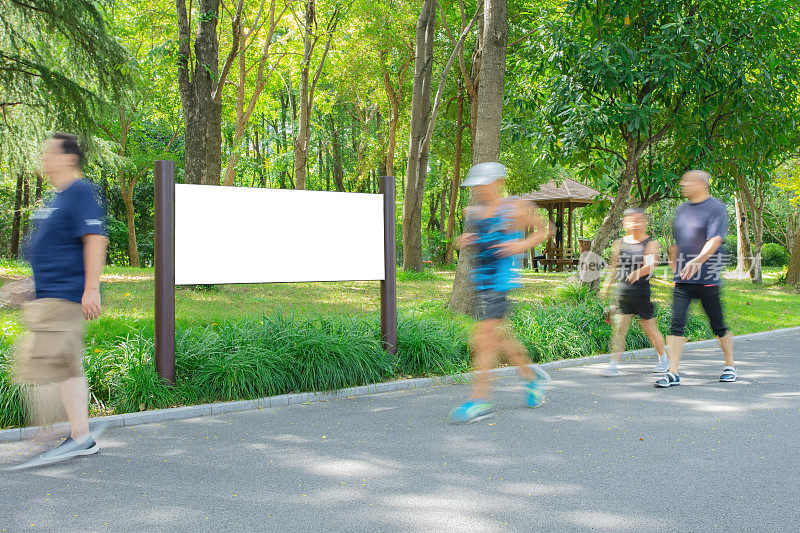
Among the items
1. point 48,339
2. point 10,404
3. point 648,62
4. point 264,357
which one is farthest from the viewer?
point 648,62

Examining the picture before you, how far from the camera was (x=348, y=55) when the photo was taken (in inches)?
863

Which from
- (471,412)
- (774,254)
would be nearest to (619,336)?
(471,412)

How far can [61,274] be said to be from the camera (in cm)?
421

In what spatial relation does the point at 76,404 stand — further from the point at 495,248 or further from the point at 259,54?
the point at 259,54

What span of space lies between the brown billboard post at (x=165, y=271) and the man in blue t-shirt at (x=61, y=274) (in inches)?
59.4

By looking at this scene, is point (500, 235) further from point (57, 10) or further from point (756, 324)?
point (57, 10)

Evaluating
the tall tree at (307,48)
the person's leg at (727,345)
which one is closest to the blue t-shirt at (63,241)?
the person's leg at (727,345)

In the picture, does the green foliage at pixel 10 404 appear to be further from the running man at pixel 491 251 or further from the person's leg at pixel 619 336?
the person's leg at pixel 619 336

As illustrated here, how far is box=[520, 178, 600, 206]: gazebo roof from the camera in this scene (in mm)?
29188

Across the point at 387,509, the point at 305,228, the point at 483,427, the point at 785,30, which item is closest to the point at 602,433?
the point at 483,427

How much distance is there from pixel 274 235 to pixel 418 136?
41.7ft

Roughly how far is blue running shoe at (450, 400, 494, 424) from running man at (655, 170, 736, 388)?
2.25m

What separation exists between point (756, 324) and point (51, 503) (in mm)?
11190

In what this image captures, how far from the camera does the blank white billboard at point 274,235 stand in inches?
238
